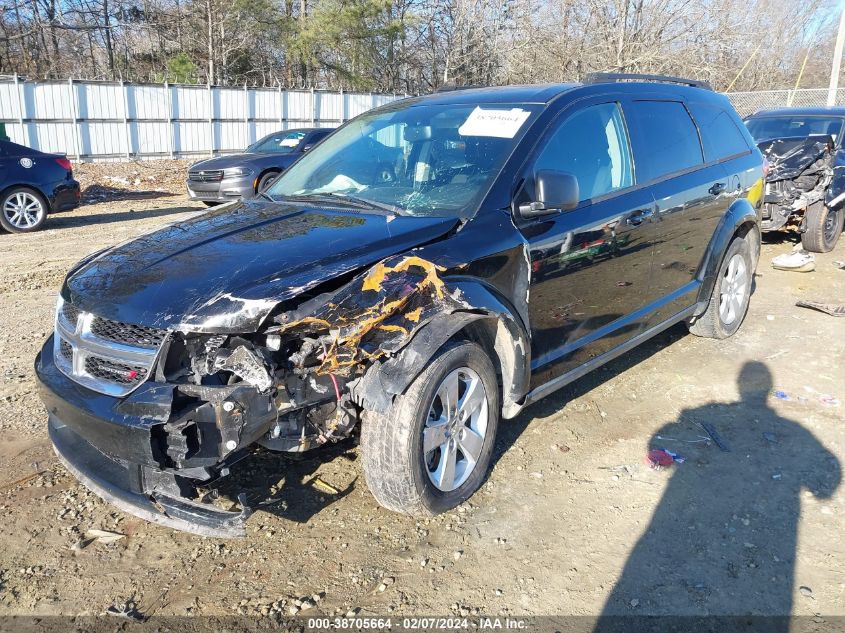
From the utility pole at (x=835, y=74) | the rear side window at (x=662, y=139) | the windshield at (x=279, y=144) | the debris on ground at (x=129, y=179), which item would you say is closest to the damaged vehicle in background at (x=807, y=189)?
the rear side window at (x=662, y=139)

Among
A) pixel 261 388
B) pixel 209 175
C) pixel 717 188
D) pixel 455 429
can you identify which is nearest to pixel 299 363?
pixel 261 388

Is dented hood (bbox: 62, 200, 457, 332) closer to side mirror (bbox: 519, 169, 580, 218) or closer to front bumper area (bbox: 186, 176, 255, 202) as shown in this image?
side mirror (bbox: 519, 169, 580, 218)

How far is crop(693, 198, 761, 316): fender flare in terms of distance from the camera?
4996 mm

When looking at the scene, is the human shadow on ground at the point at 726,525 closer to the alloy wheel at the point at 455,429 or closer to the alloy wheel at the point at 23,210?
the alloy wheel at the point at 455,429

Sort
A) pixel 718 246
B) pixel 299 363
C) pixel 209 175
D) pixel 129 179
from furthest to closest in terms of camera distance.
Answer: pixel 129 179 → pixel 209 175 → pixel 718 246 → pixel 299 363

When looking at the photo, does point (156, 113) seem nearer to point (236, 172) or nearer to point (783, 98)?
point (236, 172)

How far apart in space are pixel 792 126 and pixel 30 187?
11.6 metres

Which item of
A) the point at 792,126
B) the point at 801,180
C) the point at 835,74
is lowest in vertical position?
the point at 801,180

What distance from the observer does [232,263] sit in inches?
111

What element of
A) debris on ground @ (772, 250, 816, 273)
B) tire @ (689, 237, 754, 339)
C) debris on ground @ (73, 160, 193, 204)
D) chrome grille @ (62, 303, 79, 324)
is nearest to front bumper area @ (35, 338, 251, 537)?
chrome grille @ (62, 303, 79, 324)

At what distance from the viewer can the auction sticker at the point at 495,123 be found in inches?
142

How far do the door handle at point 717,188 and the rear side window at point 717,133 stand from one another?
7.7 inches

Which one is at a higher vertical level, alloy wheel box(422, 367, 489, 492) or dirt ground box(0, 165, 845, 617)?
alloy wheel box(422, 367, 489, 492)

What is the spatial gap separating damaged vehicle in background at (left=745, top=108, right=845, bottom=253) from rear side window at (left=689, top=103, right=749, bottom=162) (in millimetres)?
3764
